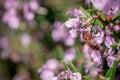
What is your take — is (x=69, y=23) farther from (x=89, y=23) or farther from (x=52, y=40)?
(x=52, y=40)

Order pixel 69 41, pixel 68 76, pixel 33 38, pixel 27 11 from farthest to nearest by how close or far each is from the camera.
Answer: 1. pixel 33 38
2. pixel 69 41
3. pixel 27 11
4. pixel 68 76

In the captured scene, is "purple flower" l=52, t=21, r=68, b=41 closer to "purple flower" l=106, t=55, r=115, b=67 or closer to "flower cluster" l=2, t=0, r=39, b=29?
"flower cluster" l=2, t=0, r=39, b=29

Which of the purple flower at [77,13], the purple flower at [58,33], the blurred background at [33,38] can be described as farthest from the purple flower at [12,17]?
the purple flower at [77,13]

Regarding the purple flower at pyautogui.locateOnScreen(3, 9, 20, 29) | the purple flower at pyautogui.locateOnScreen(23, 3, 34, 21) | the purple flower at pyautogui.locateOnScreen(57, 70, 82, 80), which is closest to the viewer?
the purple flower at pyautogui.locateOnScreen(57, 70, 82, 80)

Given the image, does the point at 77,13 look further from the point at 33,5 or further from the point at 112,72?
the point at 33,5

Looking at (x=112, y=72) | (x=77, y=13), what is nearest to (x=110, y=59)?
(x=112, y=72)

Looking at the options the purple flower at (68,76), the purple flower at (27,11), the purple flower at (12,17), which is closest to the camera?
the purple flower at (68,76)

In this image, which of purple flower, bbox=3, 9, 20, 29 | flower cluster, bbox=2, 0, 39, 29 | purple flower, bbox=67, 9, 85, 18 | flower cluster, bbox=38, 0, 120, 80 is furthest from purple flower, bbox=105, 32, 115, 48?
purple flower, bbox=3, 9, 20, 29

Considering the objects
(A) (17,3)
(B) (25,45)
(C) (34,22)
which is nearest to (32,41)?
(B) (25,45)

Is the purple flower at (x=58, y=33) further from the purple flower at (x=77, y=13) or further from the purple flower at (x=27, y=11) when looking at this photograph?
the purple flower at (x=77, y=13)
